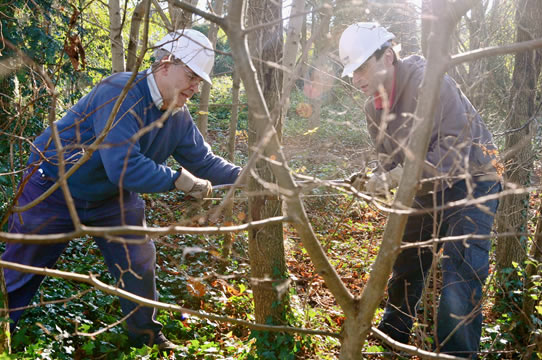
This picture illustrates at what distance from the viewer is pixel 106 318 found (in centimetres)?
394

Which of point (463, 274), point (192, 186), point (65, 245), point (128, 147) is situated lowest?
point (463, 274)

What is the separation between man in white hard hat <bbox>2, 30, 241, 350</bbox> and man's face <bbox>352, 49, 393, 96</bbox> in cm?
111

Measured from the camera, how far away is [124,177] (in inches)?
120

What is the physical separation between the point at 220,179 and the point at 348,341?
2080 mm

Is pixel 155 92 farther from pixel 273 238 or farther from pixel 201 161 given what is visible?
pixel 273 238

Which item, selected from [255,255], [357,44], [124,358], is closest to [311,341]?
[255,255]

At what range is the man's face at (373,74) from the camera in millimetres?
3334

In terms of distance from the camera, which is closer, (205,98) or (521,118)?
(521,118)

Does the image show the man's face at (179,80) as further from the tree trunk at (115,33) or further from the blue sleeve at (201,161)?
the tree trunk at (115,33)

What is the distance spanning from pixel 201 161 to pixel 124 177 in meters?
0.92

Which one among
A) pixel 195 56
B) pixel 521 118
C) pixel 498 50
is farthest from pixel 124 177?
pixel 521 118

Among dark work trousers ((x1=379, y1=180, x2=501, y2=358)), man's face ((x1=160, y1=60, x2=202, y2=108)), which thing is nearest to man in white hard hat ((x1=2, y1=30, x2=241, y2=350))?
man's face ((x1=160, y1=60, x2=202, y2=108))

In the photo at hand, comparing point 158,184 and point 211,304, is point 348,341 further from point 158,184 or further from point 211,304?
point 211,304

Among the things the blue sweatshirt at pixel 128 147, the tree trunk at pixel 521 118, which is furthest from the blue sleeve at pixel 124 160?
the tree trunk at pixel 521 118
